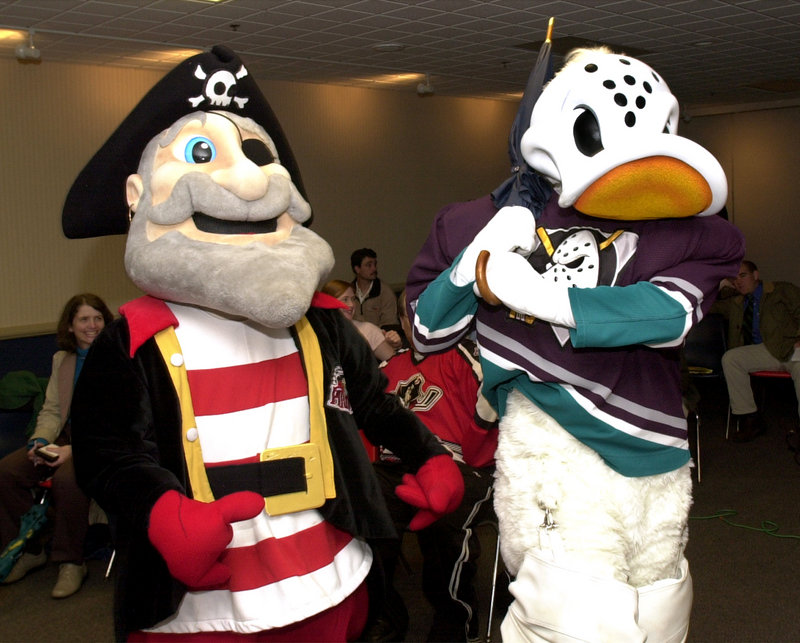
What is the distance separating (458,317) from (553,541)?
1.56 feet

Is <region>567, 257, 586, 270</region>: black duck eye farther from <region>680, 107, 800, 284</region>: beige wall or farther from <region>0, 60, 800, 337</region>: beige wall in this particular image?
<region>680, 107, 800, 284</region>: beige wall

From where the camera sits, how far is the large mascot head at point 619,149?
1650mm

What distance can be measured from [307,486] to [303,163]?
275 inches

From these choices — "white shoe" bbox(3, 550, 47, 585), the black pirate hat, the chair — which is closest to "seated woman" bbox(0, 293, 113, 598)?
"white shoe" bbox(3, 550, 47, 585)

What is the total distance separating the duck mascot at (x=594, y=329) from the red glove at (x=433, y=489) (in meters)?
0.13

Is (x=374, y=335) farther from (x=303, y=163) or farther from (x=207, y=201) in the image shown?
(x=303, y=163)

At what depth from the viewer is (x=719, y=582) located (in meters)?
3.84

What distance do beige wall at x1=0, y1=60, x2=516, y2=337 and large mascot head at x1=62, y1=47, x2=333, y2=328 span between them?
5.14 metres

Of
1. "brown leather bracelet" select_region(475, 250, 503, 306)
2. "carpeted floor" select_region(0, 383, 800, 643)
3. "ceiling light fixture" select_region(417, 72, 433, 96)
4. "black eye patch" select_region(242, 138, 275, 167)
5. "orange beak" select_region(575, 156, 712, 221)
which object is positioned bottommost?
"carpeted floor" select_region(0, 383, 800, 643)

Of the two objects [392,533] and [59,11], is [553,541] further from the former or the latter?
[59,11]

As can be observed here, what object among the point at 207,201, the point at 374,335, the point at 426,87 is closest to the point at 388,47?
the point at 426,87

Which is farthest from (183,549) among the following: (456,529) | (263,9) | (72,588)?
(263,9)

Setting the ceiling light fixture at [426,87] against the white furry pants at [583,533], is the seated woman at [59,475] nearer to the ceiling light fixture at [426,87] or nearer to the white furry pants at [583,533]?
the white furry pants at [583,533]

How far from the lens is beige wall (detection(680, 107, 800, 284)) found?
10.6 meters
